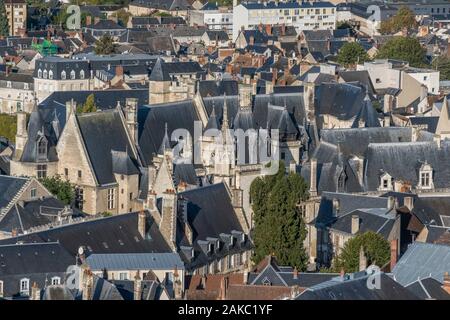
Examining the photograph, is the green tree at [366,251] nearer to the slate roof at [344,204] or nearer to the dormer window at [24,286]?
the slate roof at [344,204]

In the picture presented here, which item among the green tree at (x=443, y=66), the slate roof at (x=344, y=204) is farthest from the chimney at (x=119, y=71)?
the slate roof at (x=344, y=204)

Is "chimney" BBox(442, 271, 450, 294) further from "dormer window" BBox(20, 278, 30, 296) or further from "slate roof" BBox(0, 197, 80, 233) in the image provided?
"slate roof" BBox(0, 197, 80, 233)

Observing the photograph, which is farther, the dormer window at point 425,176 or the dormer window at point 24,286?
the dormer window at point 425,176

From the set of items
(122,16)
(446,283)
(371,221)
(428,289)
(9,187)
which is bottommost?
(371,221)

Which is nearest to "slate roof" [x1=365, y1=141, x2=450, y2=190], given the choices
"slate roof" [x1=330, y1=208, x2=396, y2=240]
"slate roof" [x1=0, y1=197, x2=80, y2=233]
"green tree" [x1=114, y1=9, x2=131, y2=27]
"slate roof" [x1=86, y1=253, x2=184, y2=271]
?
"slate roof" [x1=330, y1=208, x2=396, y2=240]

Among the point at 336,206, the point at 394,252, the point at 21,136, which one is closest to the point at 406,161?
the point at 336,206

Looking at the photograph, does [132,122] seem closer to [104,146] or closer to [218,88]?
[104,146]

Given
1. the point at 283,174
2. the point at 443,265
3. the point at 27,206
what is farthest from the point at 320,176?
the point at 443,265

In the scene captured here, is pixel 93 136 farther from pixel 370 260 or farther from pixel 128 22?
pixel 128 22
